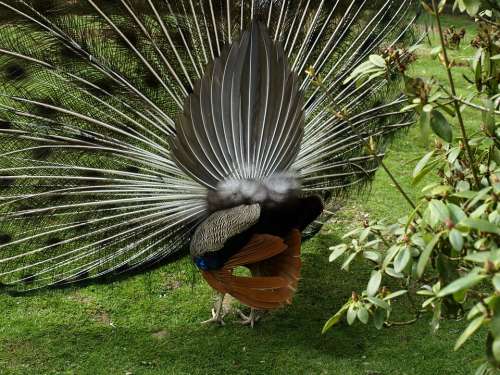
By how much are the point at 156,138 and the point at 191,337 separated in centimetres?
138

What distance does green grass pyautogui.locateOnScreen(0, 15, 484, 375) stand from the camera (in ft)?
15.8

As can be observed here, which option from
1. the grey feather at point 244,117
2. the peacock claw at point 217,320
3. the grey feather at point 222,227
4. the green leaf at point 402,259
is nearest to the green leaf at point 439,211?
the green leaf at point 402,259

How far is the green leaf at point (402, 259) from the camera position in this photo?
2465mm

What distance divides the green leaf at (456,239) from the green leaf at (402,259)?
1.05 ft

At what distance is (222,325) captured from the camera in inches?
209

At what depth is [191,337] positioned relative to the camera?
204 inches

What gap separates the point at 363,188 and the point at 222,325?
4.67ft

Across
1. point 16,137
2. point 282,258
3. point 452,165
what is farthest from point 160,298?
point 452,165

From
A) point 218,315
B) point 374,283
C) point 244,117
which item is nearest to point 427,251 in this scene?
point 374,283

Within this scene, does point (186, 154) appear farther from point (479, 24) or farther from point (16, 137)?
point (479, 24)

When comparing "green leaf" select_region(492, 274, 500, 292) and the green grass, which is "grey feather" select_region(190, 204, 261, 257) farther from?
"green leaf" select_region(492, 274, 500, 292)

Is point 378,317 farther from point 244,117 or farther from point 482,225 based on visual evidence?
point 244,117

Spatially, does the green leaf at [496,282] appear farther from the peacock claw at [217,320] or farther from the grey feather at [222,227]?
the peacock claw at [217,320]

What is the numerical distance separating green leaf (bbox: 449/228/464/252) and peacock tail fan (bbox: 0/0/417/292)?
8.61 ft
